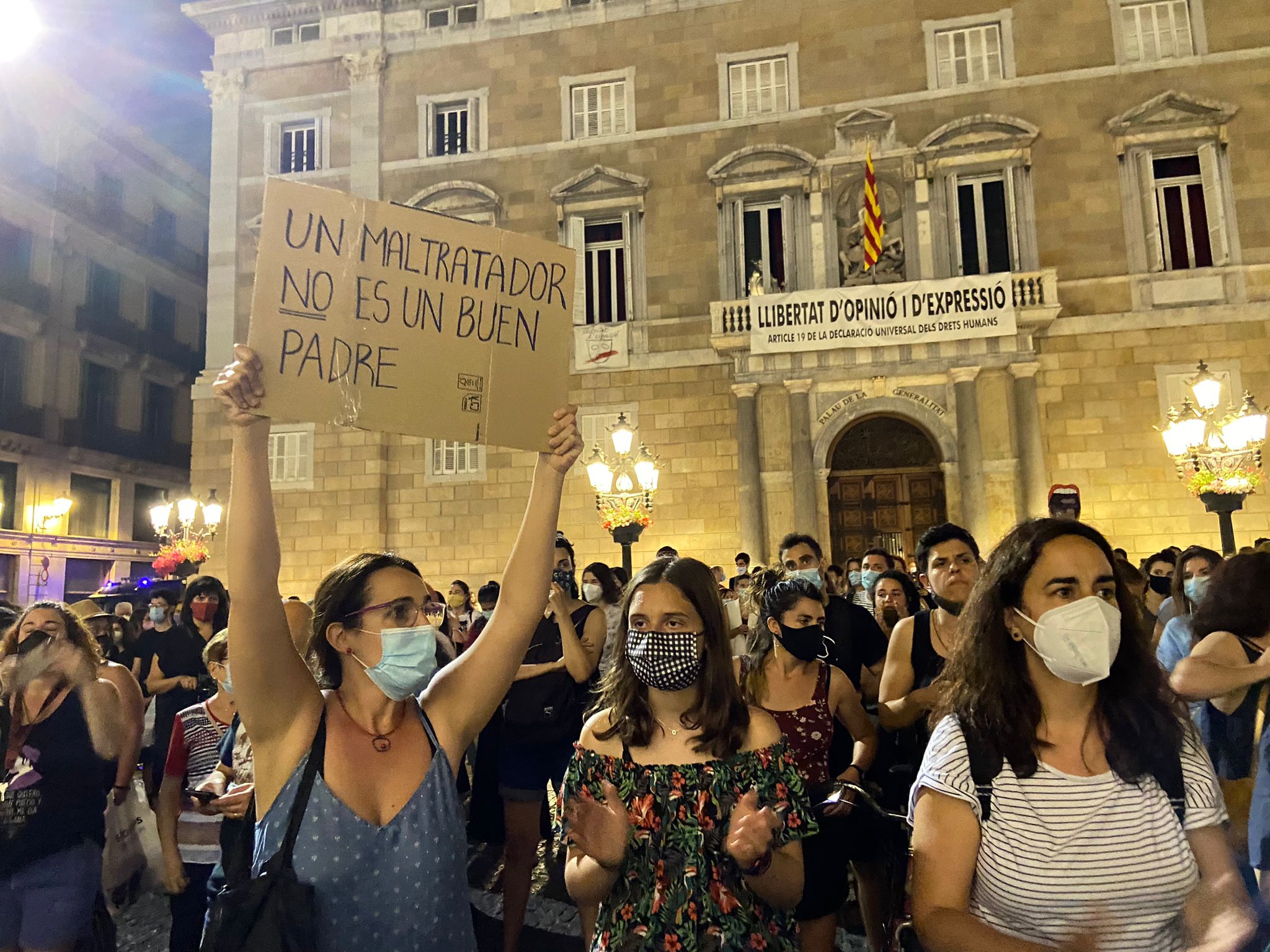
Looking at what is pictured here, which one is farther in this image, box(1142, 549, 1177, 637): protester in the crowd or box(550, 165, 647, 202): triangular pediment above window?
box(550, 165, 647, 202): triangular pediment above window

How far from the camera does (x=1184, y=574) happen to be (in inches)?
222

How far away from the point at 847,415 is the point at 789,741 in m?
12.0

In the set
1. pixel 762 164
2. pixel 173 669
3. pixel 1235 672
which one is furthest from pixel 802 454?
pixel 1235 672

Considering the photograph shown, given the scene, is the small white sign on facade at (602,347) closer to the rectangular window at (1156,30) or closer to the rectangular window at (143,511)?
the rectangular window at (1156,30)

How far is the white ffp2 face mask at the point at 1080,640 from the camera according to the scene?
203 cm

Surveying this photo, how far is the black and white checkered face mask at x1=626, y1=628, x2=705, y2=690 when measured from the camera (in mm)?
2451

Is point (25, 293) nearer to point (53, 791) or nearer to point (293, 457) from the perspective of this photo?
point (293, 457)

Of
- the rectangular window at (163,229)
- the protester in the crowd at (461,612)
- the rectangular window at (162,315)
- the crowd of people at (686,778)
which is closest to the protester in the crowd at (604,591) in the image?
the protester in the crowd at (461,612)

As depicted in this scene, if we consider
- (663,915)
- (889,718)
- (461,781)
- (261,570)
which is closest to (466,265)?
(261,570)

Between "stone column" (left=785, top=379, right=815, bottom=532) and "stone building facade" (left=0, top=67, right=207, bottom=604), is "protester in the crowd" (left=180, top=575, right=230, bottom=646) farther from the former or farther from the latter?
"stone building facade" (left=0, top=67, right=207, bottom=604)

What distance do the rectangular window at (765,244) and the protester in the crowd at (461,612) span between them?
7.79m

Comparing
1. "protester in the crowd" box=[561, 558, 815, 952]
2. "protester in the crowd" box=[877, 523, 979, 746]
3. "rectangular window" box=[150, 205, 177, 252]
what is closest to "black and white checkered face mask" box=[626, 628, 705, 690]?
"protester in the crowd" box=[561, 558, 815, 952]

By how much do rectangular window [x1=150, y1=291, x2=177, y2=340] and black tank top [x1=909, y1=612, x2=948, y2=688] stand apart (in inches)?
1166

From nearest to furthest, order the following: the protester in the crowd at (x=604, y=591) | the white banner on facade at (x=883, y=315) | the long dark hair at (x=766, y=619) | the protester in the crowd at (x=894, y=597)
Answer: the long dark hair at (x=766, y=619), the protester in the crowd at (x=894, y=597), the protester in the crowd at (x=604, y=591), the white banner on facade at (x=883, y=315)
